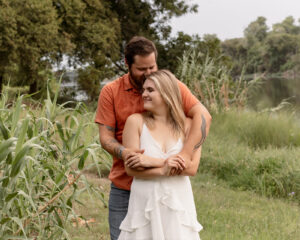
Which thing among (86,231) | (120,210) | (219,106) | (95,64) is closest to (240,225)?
(86,231)

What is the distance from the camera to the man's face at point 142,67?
2.67 meters

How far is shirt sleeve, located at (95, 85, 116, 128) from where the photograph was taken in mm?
2807

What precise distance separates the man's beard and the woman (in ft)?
0.56

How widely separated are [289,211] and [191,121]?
2909 mm

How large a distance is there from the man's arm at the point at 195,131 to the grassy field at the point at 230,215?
1688mm

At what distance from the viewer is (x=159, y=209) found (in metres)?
2.43

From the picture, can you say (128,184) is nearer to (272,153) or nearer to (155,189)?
(155,189)

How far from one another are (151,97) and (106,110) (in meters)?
0.40

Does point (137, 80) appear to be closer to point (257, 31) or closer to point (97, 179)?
point (97, 179)

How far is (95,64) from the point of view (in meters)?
17.6

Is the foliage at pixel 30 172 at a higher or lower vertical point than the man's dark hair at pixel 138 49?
lower

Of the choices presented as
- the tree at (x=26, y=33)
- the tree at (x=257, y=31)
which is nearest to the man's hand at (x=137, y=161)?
the tree at (x=26, y=33)

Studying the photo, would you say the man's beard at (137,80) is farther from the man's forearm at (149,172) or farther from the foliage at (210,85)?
the foliage at (210,85)

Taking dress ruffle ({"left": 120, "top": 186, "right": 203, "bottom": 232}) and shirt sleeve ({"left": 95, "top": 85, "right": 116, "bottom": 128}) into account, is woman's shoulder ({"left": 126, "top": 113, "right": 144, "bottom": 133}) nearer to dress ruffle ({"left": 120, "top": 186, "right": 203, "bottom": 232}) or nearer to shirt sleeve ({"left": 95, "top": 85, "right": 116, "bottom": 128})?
shirt sleeve ({"left": 95, "top": 85, "right": 116, "bottom": 128})
